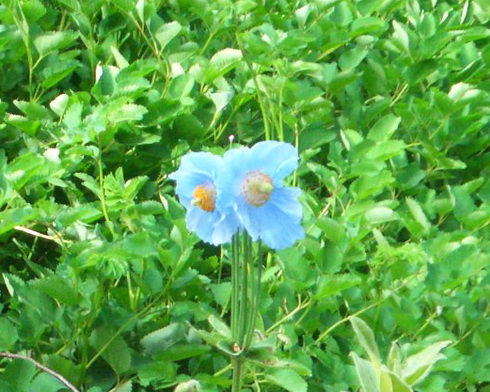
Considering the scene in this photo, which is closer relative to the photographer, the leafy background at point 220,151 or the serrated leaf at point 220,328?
the serrated leaf at point 220,328

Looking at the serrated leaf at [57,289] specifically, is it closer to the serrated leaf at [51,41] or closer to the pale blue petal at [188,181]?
the pale blue petal at [188,181]

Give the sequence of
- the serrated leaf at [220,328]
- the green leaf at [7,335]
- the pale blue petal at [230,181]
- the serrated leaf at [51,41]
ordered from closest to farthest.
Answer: the pale blue petal at [230,181]
the serrated leaf at [220,328]
the green leaf at [7,335]
the serrated leaf at [51,41]

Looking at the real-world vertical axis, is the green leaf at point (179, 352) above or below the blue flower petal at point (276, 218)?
below

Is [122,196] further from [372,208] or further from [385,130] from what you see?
[385,130]

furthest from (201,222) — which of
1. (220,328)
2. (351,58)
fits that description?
(351,58)

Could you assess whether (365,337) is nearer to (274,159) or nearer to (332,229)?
(274,159)

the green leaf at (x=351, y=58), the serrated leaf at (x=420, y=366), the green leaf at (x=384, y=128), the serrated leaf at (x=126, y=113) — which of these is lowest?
the serrated leaf at (x=420, y=366)

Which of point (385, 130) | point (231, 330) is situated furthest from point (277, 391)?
point (385, 130)

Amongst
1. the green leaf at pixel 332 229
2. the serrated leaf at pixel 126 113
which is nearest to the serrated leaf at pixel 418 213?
the green leaf at pixel 332 229
